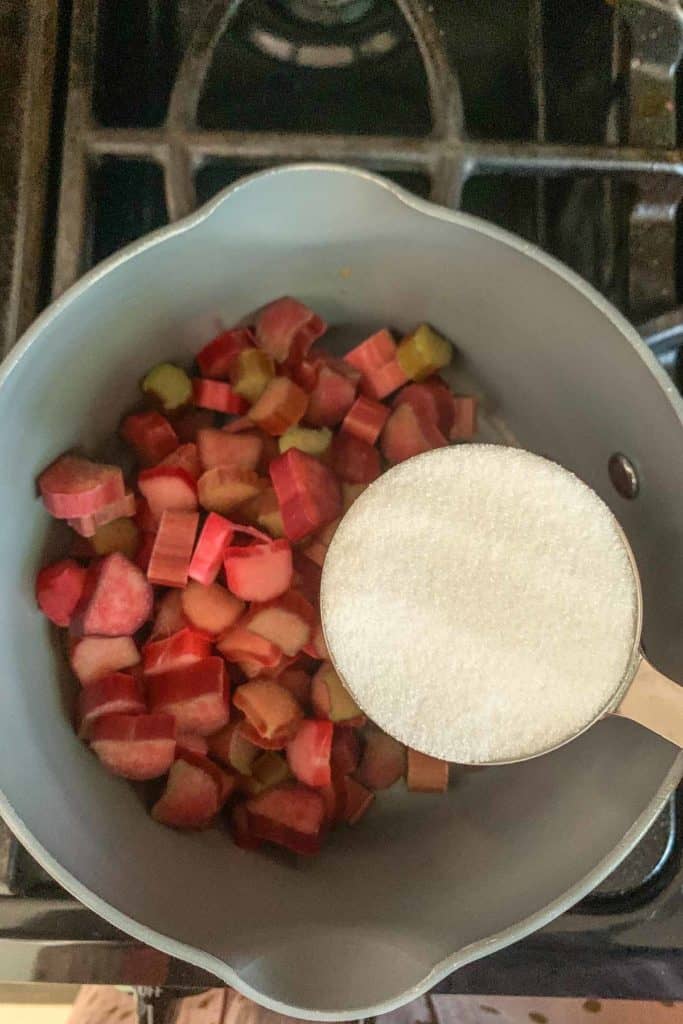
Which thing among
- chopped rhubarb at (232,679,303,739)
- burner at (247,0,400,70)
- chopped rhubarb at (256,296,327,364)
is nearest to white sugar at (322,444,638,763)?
chopped rhubarb at (232,679,303,739)

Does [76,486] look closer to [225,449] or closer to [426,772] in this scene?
[225,449]

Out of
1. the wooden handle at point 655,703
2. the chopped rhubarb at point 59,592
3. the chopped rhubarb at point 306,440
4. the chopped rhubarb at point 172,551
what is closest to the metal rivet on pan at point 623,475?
the wooden handle at point 655,703

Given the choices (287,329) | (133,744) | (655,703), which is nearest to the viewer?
(655,703)

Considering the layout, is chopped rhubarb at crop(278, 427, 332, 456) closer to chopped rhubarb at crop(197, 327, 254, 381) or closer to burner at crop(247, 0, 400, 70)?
chopped rhubarb at crop(197, 327, 254, 381)

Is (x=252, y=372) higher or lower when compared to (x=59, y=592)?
higher

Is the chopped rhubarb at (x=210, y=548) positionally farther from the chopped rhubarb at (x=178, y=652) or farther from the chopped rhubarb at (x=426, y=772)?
the chopped rhubarb at (x=426, y=772)

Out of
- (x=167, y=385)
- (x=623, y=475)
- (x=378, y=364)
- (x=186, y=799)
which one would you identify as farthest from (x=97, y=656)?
(x=623, y=475)

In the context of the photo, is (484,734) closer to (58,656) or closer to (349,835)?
(349,835)

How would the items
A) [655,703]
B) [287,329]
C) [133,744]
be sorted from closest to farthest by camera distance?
[655,703] → [133,744] → [287,329]

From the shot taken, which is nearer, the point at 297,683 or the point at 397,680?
the point at 397,680
